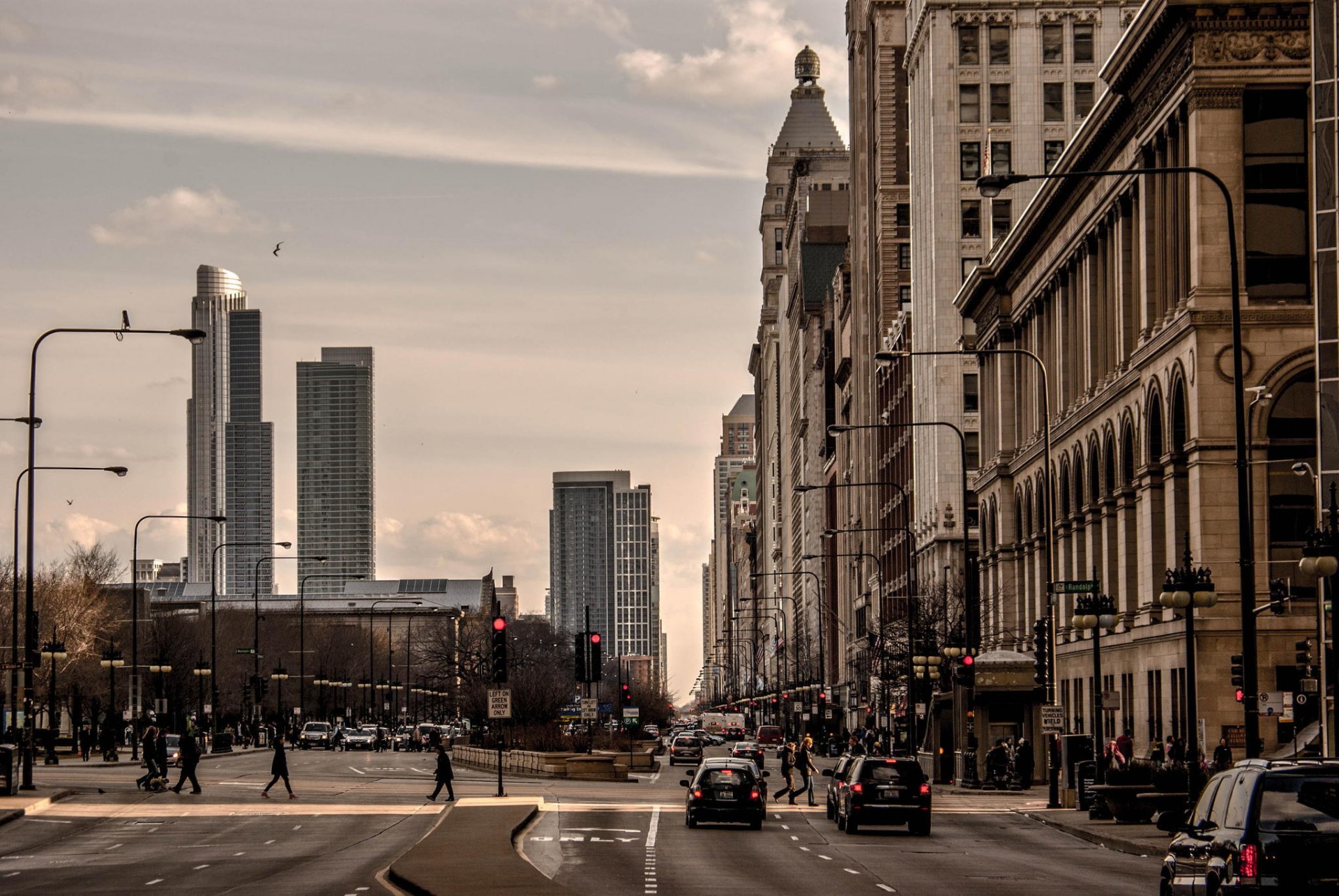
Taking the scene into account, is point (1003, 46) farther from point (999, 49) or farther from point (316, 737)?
point (316, 737)

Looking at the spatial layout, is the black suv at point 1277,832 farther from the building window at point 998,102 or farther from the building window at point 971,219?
the building window at point 998,102

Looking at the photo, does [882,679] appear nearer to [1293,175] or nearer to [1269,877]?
[1293,175]

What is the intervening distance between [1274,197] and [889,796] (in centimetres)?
2326

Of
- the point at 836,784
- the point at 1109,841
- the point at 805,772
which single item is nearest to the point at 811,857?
the point at 1109,841

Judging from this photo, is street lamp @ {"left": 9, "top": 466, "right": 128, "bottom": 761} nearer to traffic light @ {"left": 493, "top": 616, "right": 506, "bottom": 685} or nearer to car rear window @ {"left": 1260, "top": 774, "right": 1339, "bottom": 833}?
traffic light @ {"left": 493, "top": 616, "right": 506, "bottom": 685}

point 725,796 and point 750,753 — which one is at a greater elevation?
point 725,796

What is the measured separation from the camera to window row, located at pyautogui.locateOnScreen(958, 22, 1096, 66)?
361ft

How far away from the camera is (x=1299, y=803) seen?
18.4 meters

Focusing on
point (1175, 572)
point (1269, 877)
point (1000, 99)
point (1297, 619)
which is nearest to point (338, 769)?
point (1297, 619)

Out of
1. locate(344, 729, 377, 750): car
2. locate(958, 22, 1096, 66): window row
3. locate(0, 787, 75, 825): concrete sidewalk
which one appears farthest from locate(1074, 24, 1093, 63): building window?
locate(0, 787, 75, 825): concrete sidewalk

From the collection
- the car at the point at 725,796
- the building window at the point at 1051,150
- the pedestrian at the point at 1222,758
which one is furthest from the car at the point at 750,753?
the building window at the point at 1051,150

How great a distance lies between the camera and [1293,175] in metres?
56.2

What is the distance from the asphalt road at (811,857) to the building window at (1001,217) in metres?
64.4

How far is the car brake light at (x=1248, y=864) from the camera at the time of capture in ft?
59.7
